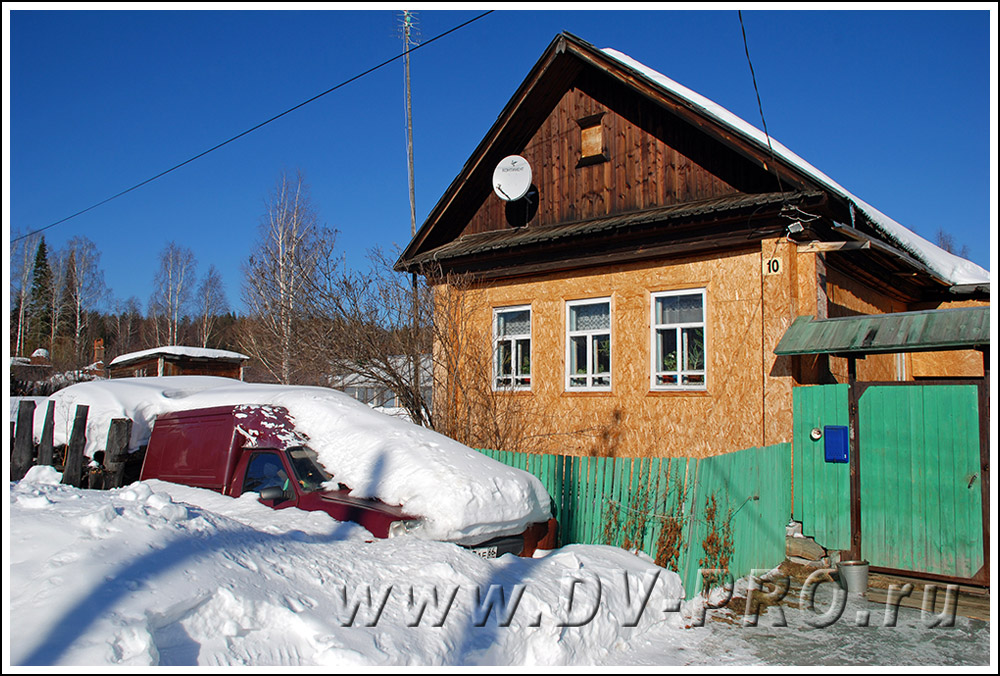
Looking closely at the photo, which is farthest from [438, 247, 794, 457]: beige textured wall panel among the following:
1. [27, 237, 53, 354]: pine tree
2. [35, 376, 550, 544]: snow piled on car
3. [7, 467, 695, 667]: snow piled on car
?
[27, 237, 53, 354]: pine tree

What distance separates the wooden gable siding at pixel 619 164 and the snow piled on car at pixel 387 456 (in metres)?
5.82

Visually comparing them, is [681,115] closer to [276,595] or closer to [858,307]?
[858,307]

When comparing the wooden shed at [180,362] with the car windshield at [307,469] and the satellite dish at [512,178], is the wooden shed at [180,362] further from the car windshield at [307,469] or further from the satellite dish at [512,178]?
the car windshield at [307,469]

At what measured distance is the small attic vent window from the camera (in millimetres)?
12109

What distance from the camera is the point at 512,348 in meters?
12.7

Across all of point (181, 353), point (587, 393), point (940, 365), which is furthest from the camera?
point (181, 353)

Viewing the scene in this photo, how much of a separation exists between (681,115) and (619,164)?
1599mm

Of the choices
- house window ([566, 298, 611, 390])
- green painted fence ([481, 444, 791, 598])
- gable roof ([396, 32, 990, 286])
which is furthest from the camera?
house window ([566, 298, 611, 390])

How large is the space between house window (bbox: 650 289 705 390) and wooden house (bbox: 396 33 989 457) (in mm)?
28

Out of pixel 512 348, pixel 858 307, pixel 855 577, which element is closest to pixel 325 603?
pixel 855 577

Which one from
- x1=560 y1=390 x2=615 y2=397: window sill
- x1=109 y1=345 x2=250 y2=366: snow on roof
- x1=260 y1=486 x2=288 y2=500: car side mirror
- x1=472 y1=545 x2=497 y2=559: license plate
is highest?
x1=109 y1=345 x2=250 y2=366: snow on roof

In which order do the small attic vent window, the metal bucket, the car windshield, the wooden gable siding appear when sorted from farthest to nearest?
the small attic vent window < the wooden gable siding < the metal bucket < the car windshield

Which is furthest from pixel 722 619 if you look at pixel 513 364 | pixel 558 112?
pixel 558 112

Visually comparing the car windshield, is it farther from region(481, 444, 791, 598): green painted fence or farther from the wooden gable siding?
the wooden gable siding
